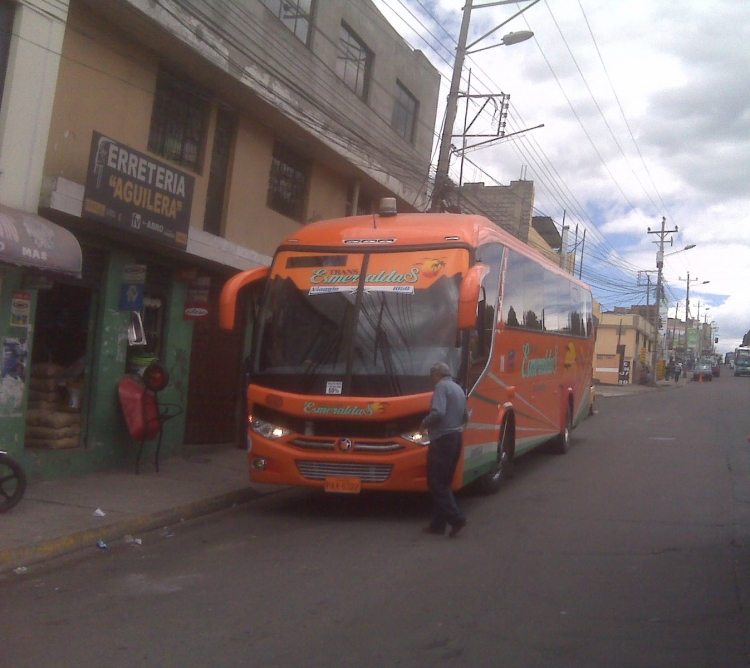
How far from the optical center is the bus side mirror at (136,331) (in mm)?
11828

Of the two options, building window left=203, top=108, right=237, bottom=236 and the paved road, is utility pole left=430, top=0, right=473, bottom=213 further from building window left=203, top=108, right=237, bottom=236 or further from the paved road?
the paved road

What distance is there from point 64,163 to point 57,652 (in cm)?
687

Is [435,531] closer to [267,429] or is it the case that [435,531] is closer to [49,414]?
[267,429]

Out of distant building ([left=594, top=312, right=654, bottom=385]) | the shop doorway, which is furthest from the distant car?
the shop doorway

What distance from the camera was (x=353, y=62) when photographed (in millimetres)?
17609

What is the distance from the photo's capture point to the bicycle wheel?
8.27 m

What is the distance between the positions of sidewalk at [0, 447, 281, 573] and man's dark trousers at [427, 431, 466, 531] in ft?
10.0

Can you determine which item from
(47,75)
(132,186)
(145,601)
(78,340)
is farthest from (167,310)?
(145,601)

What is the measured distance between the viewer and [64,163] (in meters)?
10.2

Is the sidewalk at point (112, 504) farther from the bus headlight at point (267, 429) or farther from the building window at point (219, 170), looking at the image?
the building window at point (219, 170)

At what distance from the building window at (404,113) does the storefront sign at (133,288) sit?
32.9 feet

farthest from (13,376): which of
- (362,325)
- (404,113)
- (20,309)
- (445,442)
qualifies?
(404,113)

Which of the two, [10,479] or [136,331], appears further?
[136,331]

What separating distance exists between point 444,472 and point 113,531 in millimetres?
3408
